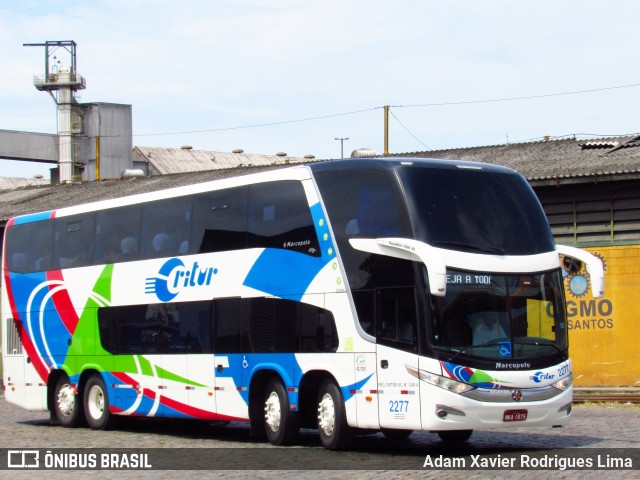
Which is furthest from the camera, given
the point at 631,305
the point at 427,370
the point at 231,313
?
the point at 631,305

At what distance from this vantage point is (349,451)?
15742 mm

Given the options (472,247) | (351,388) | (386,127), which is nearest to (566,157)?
(472,247)

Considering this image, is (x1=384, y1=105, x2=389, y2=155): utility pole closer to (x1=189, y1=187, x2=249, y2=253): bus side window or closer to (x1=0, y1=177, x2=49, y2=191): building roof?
(x1=189, y1=187, x2=249, y2=253): bus side window

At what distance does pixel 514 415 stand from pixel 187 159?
243 ft

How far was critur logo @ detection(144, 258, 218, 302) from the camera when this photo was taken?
61.0 ft

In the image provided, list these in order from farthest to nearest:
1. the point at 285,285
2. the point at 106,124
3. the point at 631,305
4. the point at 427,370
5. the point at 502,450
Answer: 1. the point at 106,124
2. the point at 631,305
3. the point at 285,285
4. the point at 502,450
5. the point at 427,370

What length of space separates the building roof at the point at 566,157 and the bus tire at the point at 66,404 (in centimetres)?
1194

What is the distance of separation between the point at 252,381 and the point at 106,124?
5993 cm

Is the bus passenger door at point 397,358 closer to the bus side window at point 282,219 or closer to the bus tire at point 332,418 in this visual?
the bus tire at point 332,418

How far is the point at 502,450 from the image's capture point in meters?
15.4

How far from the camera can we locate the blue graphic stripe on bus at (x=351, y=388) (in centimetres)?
1537

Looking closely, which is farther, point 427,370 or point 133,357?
point 133,357

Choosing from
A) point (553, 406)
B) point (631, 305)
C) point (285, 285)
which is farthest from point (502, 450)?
point (631, 305)

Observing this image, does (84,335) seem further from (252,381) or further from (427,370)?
(427,370)
